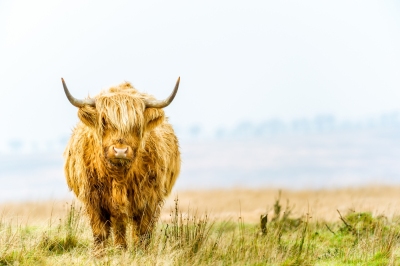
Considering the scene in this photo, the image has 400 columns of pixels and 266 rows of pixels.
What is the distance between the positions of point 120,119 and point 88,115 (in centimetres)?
39

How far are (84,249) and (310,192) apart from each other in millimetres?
15412

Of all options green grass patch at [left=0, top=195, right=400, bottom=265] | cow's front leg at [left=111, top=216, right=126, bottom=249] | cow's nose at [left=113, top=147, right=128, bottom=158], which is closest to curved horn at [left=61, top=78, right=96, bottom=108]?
cow's nose at [left=113, top=147, right=128, bottom=158]

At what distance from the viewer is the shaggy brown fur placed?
6.36 metres

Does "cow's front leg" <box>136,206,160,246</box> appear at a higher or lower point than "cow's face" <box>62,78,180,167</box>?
lower

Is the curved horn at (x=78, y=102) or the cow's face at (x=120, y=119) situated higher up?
the curved horn at (x=78, y=102)

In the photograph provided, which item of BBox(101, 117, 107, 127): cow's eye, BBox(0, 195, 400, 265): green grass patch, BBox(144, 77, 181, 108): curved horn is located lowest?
BBox(0, 195, 400, 265): green grass patch

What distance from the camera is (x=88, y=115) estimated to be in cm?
650

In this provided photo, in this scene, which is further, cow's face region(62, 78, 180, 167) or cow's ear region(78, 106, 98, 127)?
cow's ear region(78, 106, 98, 127)

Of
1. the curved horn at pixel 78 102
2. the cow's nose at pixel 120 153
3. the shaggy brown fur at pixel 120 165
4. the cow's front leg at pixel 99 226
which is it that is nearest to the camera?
the cow's nose at pixel 120 153

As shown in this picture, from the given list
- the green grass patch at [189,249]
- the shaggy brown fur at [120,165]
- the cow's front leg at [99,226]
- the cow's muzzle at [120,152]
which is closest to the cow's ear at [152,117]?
the shaggy brown fur at [120,165]

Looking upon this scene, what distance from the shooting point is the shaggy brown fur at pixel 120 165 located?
6355mm

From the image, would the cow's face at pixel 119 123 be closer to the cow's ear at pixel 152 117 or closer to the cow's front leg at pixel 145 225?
the cow's ear at pixel 152 117

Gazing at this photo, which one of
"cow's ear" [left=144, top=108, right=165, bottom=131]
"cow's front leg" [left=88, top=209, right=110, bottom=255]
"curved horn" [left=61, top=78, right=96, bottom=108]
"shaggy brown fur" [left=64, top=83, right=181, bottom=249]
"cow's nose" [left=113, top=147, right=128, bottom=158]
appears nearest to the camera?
"cow's nose" [left=113, top=147, right=128, bottom=158]

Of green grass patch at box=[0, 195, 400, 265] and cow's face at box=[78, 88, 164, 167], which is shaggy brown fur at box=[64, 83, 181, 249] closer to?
cow's face at box=[78, 88, 164, 167]
